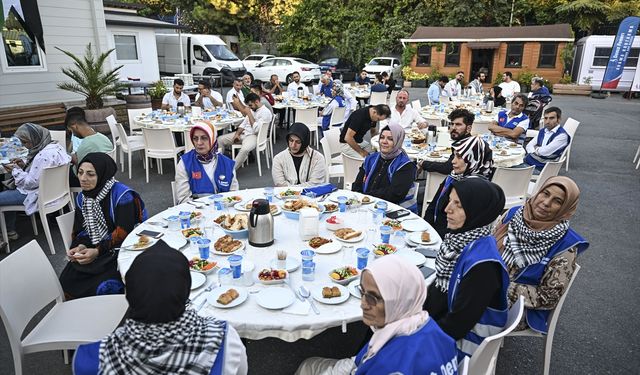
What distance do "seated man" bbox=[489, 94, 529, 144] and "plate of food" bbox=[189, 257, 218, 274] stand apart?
6.13m

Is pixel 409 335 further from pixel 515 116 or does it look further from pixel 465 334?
pixel 515 116

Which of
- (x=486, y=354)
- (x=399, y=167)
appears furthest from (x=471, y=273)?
(x=399, y=167)

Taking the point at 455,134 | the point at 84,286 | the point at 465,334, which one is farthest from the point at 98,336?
the point at 455,134

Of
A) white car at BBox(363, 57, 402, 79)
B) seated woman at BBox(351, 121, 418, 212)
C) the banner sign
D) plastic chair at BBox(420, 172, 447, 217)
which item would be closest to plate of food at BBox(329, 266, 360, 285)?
seated woman at BBox(351, 121, 418, 212)

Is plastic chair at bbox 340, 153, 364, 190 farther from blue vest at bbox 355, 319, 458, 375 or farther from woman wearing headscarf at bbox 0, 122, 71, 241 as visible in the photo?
blue vest at bbox 355, 319, 458, 375

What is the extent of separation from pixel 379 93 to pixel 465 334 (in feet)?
31.7

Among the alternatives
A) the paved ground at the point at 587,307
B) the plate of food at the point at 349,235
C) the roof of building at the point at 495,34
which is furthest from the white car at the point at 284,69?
the plate of food at the point at 349,235

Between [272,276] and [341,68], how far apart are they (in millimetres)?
22694

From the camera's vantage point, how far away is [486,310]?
2.21m

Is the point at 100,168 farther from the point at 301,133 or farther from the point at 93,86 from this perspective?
the point at 93,86

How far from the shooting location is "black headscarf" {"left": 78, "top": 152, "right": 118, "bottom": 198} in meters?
3.09

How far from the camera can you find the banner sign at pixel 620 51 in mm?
17625

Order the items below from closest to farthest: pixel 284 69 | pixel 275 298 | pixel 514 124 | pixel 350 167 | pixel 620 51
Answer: pixel 275 298
pixel 350 167
pixel 514 124
pixel 620 51
pixel 284 69

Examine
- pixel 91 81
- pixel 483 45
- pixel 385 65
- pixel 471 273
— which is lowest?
pixel 471 273
